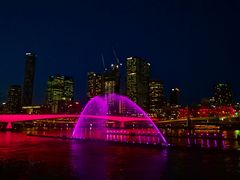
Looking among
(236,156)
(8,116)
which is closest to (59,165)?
(236,156)

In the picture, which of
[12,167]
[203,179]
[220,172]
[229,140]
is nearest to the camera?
[203,179]

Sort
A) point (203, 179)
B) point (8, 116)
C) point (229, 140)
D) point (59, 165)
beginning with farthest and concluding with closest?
point (8, 116) → point (229, 140) → point (59, 165) → point (203, 179)

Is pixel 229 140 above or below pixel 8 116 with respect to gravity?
below

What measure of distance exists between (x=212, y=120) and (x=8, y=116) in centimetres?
10487

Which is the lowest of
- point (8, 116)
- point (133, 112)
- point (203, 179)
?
point (203, 179)

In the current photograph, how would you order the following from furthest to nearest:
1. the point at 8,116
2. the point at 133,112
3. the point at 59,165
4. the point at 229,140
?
the point at 133,112 → the point at 8,116 → the point at 229,140 → the point at 59,165

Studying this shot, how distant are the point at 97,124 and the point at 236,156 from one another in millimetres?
137275

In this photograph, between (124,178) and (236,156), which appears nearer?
(124,178)

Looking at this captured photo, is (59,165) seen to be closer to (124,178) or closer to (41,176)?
(41,176)

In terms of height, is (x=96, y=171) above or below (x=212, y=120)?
below

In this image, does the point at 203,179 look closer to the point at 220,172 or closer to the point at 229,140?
the point at 220,172

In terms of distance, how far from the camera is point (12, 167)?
17734 mm

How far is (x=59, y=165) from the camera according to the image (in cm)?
1900

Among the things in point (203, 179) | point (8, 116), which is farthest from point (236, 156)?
point (8, 116)
